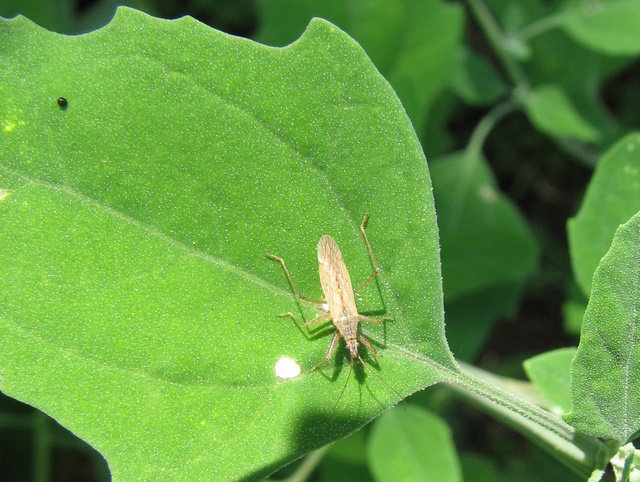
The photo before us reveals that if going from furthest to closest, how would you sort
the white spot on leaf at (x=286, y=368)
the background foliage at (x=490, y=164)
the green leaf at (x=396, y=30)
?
the green leaf at (x=396, y=30) → the background foliage at (x=490, y=164) → the white spot on leaf at (x=286, y=368)

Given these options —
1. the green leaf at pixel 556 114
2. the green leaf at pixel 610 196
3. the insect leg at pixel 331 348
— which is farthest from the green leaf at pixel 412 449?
the green leaf at pixel 556 114

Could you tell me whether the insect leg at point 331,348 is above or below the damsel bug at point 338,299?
below

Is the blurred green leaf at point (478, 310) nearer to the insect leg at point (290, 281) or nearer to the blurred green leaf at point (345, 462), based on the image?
the blurred green leaf at point (345, 462)

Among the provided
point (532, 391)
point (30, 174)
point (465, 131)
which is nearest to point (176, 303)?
point (30, 174)

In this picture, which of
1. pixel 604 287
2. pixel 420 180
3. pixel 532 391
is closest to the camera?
pixel 604 287

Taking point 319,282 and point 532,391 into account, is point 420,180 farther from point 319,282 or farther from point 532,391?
point 532,391

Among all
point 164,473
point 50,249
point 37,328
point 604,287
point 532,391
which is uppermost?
point 604,287

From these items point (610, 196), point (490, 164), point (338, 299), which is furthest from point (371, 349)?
point (490, 164)
